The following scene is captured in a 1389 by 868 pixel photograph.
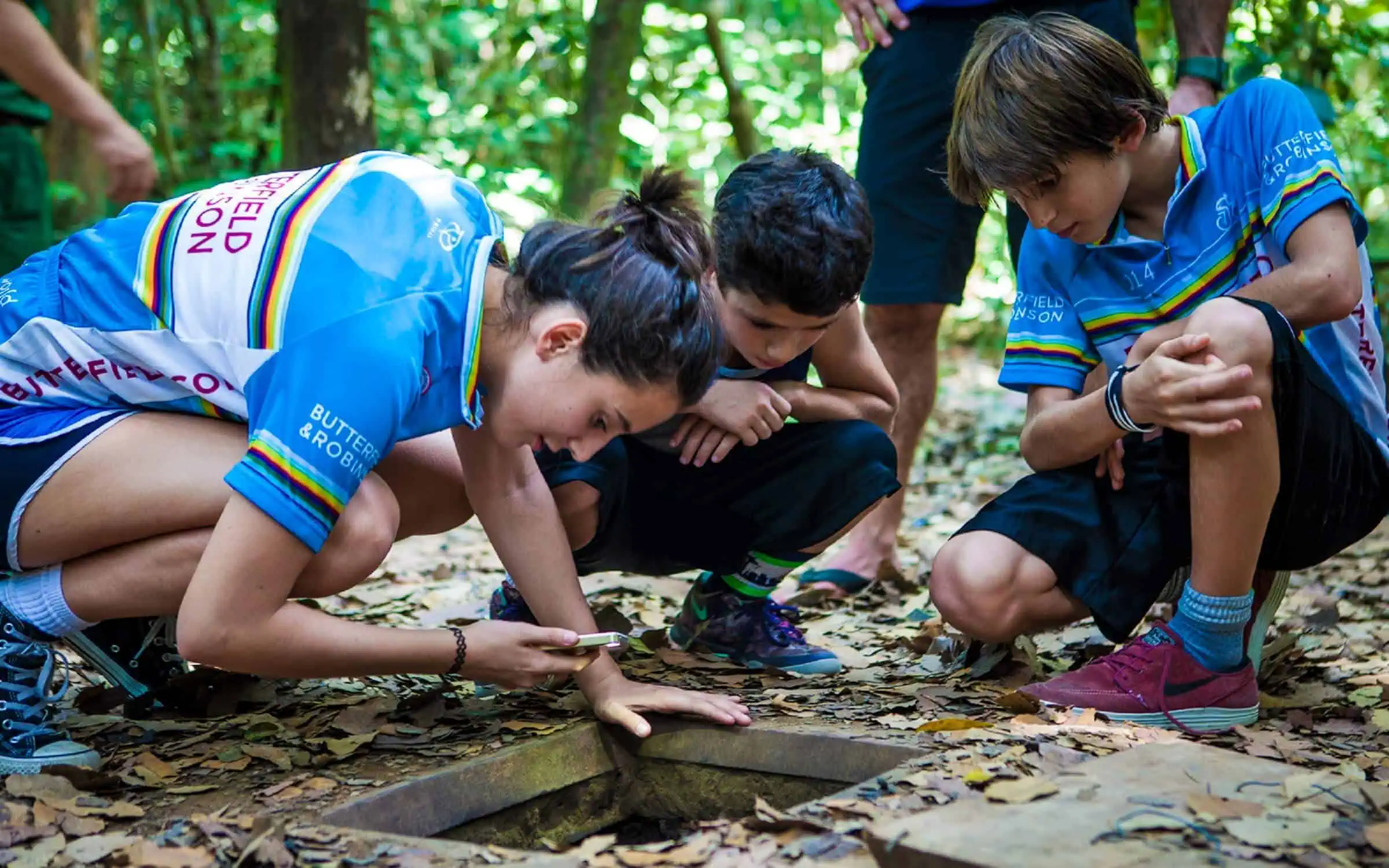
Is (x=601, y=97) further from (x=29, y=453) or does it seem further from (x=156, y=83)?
(x=29, y=453)

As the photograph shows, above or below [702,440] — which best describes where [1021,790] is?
below

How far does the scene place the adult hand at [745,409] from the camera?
2803mm

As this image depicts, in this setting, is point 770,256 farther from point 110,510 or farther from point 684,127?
point 684,127

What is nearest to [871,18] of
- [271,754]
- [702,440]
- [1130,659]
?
[702,440]

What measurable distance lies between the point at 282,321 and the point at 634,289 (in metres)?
0.55

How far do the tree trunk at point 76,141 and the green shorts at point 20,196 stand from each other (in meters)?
3.94

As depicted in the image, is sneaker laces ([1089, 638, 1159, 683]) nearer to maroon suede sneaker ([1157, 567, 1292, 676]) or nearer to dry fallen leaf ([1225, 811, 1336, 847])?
maroon suede sneaker ([1157, 567, 1292, 676])

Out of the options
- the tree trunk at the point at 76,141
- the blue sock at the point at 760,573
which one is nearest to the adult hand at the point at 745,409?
the blue sock at the point at 760,573

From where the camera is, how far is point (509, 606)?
9.89 feet

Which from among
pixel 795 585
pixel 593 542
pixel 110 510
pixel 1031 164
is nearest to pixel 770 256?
pixel 1031 164

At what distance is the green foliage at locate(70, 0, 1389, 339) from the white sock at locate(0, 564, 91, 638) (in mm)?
4875

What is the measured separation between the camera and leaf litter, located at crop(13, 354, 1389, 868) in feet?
6.37

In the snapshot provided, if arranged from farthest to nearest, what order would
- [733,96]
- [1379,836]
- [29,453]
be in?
[733,96] → [29,453] → [1379,836]

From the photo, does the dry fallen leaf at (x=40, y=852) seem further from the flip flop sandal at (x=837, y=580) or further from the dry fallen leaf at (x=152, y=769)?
the flip flop sandal at (x=837, y=580)
